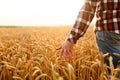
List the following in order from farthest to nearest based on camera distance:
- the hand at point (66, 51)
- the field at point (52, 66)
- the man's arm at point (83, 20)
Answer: the man's arm at point (83, 20) → the hand at point (66, 51) → the field at point (52, 66)

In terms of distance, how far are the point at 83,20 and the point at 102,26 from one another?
200 mm

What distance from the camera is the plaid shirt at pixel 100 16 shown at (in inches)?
102

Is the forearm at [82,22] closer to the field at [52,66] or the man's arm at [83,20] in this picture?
the man's arm at [83,20]

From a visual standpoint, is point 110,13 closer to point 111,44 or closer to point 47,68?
point 111,44

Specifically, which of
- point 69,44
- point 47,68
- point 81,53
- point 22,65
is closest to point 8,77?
point 22,65

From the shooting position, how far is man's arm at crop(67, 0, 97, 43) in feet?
9.00

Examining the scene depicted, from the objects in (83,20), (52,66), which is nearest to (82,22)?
(83,20)

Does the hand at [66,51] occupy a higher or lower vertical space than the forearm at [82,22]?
lower

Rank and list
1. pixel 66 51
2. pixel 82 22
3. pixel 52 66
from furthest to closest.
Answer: pixel 82 22 < pixel 66 51 < pixel 52 66

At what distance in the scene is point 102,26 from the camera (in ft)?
8.73

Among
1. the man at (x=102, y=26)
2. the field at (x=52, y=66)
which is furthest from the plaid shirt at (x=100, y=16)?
the field at (x=52, y=66)

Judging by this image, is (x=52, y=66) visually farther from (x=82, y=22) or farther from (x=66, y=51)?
(x=82, y=22)

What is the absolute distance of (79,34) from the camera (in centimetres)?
275

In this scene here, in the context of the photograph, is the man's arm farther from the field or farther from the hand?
the field
